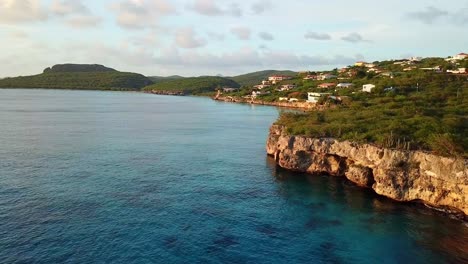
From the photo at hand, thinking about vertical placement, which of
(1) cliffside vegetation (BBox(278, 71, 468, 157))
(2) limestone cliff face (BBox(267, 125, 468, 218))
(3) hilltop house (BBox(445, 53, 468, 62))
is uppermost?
(3) hilltop house (BBox(445, 53, 468, 62))

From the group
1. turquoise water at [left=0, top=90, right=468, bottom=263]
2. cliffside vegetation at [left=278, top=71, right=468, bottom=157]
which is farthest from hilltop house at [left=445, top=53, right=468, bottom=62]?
turquoise water at [left=0, top=90, right=468, bottom=263]

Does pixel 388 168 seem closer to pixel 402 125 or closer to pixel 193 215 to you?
pixel 402 125

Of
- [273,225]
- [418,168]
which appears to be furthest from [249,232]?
[418,168]

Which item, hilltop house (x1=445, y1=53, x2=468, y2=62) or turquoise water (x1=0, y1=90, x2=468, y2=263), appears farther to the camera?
hilltop house (x1=445, y1=53, x2=468, y2=62)

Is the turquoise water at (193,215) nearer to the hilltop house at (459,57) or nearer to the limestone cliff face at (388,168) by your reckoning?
the limestone cliff face at (388,168)

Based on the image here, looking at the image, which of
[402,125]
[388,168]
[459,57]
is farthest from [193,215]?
[459,57]

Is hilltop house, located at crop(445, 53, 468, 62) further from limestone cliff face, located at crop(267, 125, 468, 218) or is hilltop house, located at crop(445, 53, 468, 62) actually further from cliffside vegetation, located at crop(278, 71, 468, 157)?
limestone cliff face, located at crop(267, 125, 468, 218)

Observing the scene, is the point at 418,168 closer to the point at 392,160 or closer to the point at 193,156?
the point at 392,160

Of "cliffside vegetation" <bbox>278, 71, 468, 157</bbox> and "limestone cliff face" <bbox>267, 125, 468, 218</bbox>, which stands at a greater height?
"cliffside vegetation" <bbox>278, 71, 468, 157</bbox>
